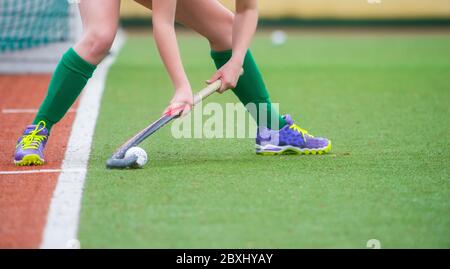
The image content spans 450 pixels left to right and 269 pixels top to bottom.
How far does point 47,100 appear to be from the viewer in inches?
177

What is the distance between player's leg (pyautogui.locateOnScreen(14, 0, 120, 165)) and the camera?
170 inches

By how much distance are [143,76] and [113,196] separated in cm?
500

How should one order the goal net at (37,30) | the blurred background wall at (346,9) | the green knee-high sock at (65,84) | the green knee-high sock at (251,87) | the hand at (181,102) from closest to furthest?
the hand at (181,102) → the green knee-high sock at (65,84) → the green knee-high sock at (251,87) → the goal net at (37,30) → the blurred background wall at (346,9)

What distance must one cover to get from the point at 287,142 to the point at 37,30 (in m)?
5.64

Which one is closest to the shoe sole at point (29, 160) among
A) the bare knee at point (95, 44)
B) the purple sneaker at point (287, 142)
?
the bare knee at point (95, 44)

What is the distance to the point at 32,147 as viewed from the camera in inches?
175

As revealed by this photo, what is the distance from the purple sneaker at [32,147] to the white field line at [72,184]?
0.13 meters

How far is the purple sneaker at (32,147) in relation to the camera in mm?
4418

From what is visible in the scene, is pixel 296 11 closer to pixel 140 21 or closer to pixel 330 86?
pixel 140 21
